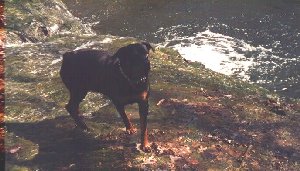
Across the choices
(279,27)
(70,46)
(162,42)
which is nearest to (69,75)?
(70,46)

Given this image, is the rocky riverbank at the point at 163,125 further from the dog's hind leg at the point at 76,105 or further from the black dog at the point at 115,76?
the black dog at the point at 115,76

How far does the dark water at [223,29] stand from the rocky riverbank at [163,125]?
12.0 feet

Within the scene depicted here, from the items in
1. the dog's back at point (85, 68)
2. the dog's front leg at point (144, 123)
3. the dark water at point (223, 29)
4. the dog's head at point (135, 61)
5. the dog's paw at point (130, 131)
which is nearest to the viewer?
the dog's head at point (135, 61)

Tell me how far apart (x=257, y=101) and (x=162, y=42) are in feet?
25.8

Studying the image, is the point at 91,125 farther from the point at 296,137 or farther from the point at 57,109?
the point at 296,137

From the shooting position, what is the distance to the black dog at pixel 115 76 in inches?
267

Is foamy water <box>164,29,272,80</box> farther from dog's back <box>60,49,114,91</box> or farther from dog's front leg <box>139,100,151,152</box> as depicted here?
dog's back <box>60,49,114,91</box>

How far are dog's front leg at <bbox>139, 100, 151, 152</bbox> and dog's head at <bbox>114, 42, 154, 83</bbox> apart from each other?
21.3 inches

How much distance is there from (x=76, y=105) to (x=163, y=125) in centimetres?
183

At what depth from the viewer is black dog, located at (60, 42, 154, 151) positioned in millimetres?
6770

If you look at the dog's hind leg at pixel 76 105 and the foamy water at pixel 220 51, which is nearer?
the dog's hind leg at pixel 76 105

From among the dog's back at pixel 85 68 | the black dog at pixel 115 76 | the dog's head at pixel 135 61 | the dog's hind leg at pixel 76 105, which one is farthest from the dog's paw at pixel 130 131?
the dog's head at pixel 135 61

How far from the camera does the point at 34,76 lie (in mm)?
11477

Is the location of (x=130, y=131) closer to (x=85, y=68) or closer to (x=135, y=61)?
(x=85, y=68)
